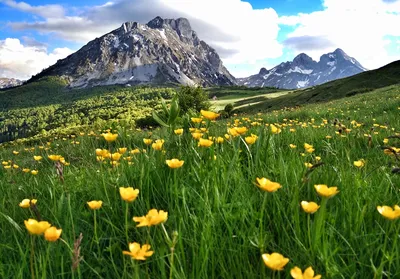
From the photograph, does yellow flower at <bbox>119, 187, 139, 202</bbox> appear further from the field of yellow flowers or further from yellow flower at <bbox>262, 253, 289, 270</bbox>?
yellow flower at <bbox>262, 253, 289, 270</bbox>

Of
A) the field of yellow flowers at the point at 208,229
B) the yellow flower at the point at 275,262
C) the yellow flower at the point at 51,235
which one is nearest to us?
the yellow flower at the point at 275,262

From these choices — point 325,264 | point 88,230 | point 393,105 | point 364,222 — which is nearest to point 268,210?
point 364,222

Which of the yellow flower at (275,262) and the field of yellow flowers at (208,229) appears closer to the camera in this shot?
the yellow flower at (275,262)

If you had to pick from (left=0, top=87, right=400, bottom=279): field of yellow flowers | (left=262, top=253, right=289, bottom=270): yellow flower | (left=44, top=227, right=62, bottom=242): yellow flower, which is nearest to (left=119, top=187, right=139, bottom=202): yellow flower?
(left=0, top=87, right=400, bottom=279): field of yellow flowers

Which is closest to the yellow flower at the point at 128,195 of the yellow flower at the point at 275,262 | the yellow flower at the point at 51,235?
the yellow flower at the point at 51,235

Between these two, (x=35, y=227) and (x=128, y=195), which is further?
(x=128, y=195)

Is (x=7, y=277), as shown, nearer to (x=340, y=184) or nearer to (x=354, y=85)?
(x=340, y=184)

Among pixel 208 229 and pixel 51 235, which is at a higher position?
pixel 51 235

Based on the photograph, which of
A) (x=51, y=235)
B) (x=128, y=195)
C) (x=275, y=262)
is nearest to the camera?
(x=275, y=262)

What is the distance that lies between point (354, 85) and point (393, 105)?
153 ft

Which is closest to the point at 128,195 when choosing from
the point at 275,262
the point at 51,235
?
the point at 51,235

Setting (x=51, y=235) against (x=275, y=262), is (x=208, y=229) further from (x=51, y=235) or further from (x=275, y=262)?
(x=51, y=235)

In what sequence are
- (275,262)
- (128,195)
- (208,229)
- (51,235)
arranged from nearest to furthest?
(275,262) → (51,235) → (128,195) → (208,229)

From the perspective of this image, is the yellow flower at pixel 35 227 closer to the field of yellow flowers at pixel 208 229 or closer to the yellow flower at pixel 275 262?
the field of yellow flowers at pixel 208 229
